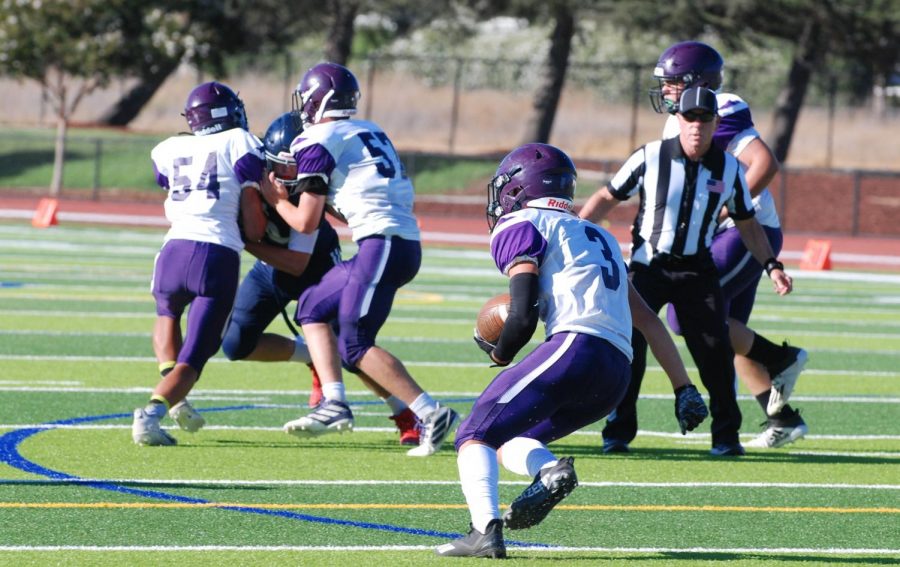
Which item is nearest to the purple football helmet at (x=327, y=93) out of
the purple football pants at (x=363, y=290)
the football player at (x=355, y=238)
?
the football player at (x=355, y=238)

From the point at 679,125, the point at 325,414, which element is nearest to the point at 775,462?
the point at 679,125

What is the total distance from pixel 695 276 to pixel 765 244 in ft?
1.33

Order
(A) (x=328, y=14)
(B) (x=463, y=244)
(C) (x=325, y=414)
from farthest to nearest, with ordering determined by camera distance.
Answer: (A) (x=328, y=14), (B) (x=463, y=244), (C) (x=325, y=414)

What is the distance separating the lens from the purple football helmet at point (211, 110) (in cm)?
774

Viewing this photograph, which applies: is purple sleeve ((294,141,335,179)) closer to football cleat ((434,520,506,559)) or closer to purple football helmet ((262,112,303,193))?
purple football helmet ((262,112,303,193))

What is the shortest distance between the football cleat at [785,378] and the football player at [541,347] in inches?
111

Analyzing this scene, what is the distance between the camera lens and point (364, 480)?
22.5 feet

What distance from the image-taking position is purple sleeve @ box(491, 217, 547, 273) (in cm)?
525

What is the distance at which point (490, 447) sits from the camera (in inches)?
207

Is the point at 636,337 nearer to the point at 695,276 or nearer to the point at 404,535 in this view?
the point at 695,276

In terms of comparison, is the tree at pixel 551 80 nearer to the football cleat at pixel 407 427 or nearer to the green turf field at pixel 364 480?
the green turf field at pixel 364 480

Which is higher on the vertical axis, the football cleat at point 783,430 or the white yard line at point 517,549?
the white yard line at point 517,549

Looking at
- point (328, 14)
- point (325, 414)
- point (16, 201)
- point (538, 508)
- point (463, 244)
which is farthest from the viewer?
point (328, 14)

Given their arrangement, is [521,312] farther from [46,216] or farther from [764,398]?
[46,216]
